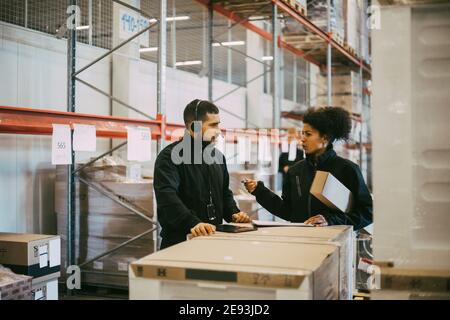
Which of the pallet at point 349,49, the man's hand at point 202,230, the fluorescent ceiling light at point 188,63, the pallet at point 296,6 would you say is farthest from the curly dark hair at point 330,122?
the pallet at point 349,49

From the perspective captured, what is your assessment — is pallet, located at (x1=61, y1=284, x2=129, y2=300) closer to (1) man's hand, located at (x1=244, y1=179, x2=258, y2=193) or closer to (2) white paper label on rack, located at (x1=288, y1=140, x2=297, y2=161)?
(1) man's hand, located at (x1=244, y1=179, x2=258, y2=193)

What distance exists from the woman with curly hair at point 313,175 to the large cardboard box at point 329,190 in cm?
31

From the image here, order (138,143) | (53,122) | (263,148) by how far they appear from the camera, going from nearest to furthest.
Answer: (53,122) → (138,143) → (263,148)

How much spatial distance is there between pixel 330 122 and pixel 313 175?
428mm

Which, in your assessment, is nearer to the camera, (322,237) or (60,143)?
(322,237)

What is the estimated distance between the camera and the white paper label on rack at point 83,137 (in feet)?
15.8

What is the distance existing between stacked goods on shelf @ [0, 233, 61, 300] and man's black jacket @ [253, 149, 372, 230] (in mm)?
1767

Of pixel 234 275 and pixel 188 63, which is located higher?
pixel 188 63

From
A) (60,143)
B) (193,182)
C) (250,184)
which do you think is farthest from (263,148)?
(193,182)

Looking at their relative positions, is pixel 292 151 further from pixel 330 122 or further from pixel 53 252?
pixel 53 252

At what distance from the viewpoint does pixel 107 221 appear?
6.53m

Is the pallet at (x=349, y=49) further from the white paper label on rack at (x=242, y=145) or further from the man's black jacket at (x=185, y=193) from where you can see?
the man's black jacket at (x=185, y=193)

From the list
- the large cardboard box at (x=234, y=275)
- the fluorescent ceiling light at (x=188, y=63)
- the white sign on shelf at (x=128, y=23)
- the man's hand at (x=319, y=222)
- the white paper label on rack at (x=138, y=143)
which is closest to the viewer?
the large cardboard box at (x=234, y=275)
